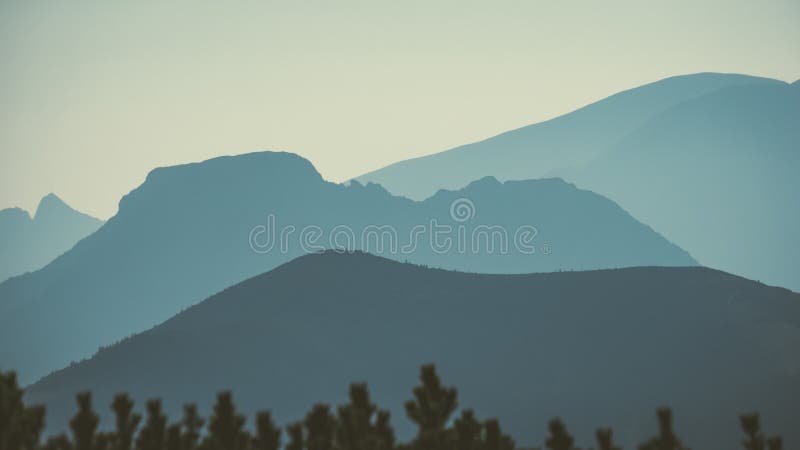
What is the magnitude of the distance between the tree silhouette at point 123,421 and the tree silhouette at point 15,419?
10.1ft

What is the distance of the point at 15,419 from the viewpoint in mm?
37719

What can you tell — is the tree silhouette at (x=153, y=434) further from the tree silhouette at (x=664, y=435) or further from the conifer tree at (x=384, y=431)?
the tree silhouette at (x=664, y=435)

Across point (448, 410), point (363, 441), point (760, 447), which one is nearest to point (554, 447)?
point (448, 410)

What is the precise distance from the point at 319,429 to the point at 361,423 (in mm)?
1637

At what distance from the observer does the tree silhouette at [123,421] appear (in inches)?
1592

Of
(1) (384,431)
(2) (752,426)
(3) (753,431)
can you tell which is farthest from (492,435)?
(3) (753,431)

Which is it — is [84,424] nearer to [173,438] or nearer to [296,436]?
[173,438]

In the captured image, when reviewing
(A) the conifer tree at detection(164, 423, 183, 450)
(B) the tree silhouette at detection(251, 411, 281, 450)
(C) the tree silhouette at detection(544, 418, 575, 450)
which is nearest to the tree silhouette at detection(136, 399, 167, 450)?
(A) the conifer tree at detection(164, 423, 183, 450)

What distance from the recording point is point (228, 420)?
39.2 meters

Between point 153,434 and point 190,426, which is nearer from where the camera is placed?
point 153,434

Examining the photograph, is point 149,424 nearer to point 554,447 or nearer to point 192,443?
point 192,443

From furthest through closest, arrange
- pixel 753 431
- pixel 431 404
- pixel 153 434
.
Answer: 1. pixel 753 431
2. pixel 153 434
3. pixel 431 404

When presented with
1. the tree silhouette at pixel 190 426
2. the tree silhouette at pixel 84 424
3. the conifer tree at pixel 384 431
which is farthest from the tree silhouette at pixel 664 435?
the tree silhouette at pixel 84 424

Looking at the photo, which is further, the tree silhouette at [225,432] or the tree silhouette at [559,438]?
the tree silhouette at [225,432]
